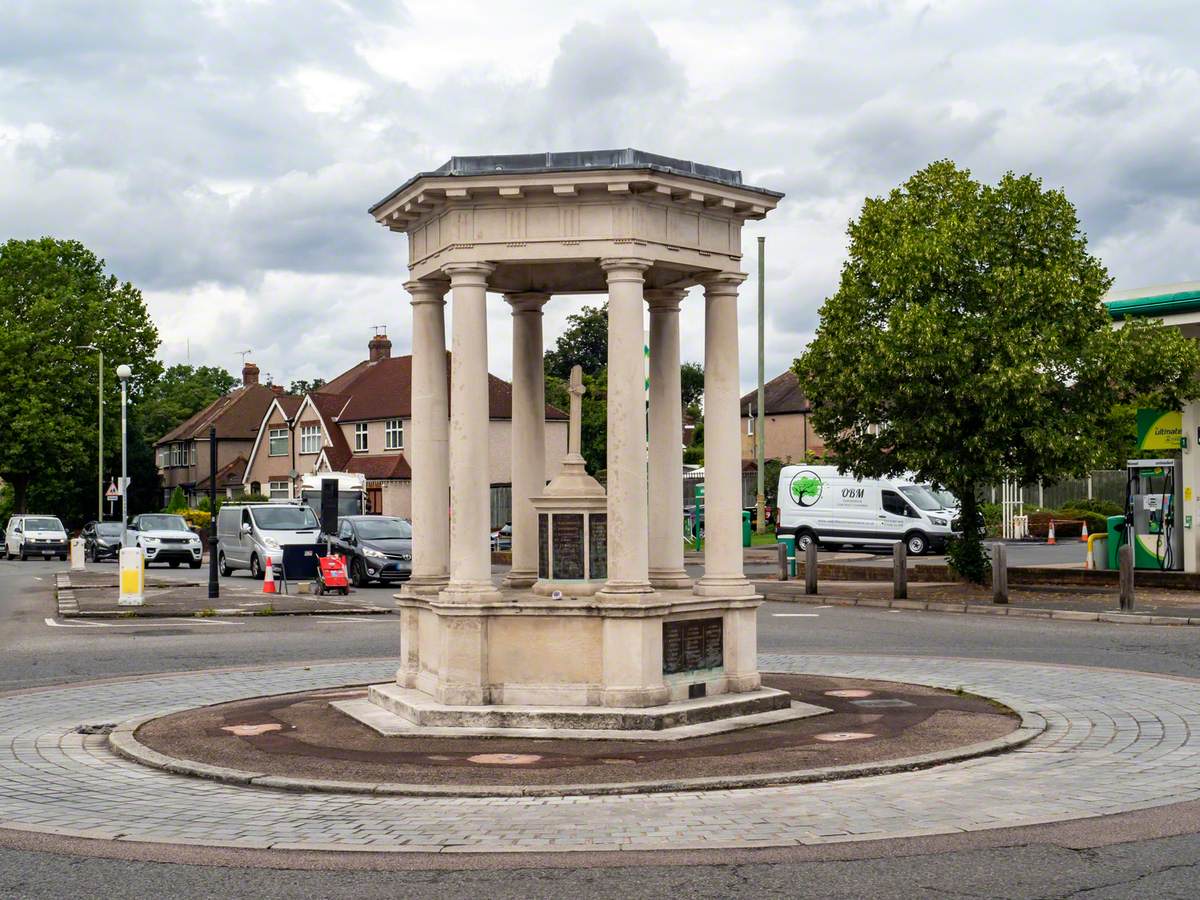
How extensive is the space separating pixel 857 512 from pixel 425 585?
3119 cm

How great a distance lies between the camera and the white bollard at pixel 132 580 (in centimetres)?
2644

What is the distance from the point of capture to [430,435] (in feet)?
44.1

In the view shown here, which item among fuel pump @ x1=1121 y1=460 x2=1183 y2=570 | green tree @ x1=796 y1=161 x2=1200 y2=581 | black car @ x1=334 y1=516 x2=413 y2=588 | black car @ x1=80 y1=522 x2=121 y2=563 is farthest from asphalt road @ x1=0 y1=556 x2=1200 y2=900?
black car @ x1=80 y1=522 x2=121 y2=563

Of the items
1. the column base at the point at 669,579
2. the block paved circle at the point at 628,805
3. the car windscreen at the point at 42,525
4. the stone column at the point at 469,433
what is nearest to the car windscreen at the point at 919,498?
the column base at the point at 669,579

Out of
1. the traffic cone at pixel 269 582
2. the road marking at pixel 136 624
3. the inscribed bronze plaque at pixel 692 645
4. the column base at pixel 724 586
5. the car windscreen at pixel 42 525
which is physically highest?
the car windscreen at pixel 42 525

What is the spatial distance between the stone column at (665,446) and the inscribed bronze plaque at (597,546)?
107cm

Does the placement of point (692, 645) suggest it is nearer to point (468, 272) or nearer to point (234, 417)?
point (468, 272)

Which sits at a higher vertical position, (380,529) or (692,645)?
(380,529)

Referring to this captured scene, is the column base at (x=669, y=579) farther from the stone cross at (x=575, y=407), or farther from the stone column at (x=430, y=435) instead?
the stone column at (x=430, y=435)

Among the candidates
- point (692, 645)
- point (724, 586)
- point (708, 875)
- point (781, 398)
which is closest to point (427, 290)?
point (724, 586)

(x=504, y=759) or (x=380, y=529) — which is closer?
(x=504, y=759)

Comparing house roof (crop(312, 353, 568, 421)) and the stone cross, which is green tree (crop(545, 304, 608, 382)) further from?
the stone cross

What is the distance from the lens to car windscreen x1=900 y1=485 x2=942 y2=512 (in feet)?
139

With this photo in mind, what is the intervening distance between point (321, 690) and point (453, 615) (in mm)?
3178
